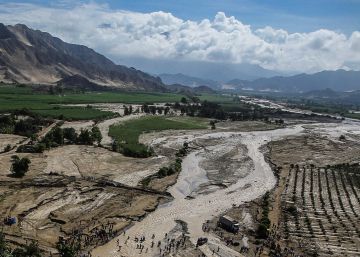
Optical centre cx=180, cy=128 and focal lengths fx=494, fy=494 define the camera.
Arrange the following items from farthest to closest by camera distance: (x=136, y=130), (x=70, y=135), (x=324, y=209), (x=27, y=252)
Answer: (x=136, y=130), (x=70, y=135), (x=324, y=209), (x=27, y=252)

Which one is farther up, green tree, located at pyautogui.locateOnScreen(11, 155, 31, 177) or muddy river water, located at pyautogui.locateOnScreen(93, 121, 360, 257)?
green tree, located at pyautogui.locateOnScreen(11, 155, 31, 177)

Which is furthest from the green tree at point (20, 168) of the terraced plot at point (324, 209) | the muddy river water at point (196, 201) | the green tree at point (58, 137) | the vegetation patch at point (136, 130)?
the terraced plot at point (324, 209)

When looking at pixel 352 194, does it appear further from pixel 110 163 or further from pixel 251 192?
pixel 110 163

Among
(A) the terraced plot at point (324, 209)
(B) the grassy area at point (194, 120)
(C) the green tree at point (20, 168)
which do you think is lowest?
(A) the terraced plot at point (324, 209)

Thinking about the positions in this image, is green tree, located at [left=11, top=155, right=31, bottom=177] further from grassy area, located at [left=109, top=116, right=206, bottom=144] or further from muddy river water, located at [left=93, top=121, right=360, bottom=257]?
grassy area, located at [left=109, top=116, right=206, bottom=144]

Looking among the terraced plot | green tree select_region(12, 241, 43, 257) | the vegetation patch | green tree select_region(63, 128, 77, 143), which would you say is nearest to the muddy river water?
the terraced plot

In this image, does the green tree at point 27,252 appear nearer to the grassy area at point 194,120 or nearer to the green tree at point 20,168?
the green tree at point 20,168

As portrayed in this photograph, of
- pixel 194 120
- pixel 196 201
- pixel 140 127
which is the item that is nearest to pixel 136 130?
pixel 140 127

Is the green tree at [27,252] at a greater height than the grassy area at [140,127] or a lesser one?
greater

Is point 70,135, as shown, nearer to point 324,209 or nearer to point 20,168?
point 20,168
